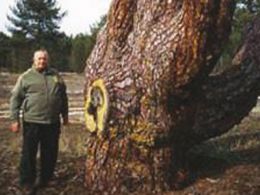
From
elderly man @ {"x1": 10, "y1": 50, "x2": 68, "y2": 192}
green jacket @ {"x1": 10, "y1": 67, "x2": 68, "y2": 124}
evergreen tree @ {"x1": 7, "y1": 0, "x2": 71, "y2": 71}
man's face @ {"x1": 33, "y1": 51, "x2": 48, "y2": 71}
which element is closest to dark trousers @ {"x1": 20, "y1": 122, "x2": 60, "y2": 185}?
elderly man @ {"x1": 10, "y1": 50, "x2": 68, "y2": 192}

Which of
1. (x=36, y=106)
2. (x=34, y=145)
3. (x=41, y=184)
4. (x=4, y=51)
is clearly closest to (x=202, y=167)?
(x=41, y=184)

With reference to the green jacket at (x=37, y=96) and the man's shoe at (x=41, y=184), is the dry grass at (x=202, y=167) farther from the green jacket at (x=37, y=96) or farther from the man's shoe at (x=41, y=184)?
the green jacket at (x=37, y=96)

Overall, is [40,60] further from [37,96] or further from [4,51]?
[4,51]

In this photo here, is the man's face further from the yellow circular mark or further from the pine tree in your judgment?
the pine tree

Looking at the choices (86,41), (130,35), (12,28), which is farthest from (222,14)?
(12,28)

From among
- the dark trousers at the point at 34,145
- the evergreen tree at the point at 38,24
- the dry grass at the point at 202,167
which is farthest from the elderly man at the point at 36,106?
the evergreen tree at the point at 38,24

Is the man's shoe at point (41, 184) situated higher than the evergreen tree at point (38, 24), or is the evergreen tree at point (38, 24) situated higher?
A: the evergreen tree at point (38, 24)

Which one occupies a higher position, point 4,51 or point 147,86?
point 4,51

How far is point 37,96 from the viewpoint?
29.4 ft

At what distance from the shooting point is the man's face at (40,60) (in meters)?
8.88

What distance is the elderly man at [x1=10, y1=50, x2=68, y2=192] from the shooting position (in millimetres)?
8953

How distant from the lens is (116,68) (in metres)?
8.74

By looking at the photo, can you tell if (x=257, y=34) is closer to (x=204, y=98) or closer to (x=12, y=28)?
(x=204, y=98)

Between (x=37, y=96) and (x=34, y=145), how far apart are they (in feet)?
1.89
